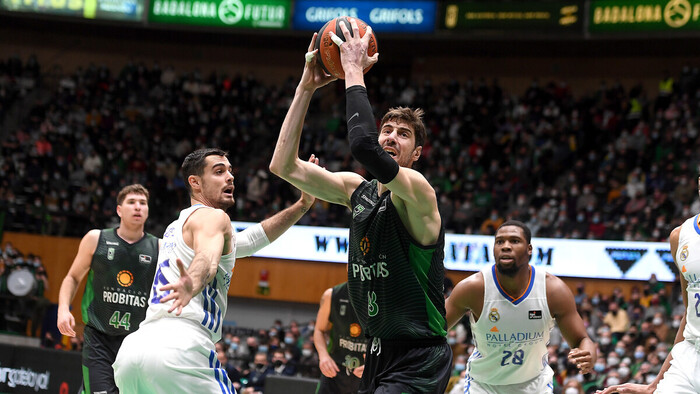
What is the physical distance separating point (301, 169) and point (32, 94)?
22243 millimetres

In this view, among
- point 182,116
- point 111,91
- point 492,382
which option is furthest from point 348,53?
point 111,91

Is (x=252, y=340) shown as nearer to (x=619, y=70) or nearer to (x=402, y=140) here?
(x=402, y=140)

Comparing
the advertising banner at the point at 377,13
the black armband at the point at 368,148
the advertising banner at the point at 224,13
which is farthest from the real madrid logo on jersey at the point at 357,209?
the advertising banner at the point at 224,13

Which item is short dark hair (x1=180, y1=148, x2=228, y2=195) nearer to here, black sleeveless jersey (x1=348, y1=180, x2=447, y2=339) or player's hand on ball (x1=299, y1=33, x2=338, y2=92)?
player's hand on ball (x1=299, y1=33, x2=338, y2=92)

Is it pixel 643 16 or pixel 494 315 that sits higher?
pixel 643 16

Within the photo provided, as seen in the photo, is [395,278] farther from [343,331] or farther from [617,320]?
[617,320]

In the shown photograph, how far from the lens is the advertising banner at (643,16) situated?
1795 cm

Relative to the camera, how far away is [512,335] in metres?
5.54

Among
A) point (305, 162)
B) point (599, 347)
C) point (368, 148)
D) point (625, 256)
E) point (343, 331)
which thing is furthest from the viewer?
point (625, 256)

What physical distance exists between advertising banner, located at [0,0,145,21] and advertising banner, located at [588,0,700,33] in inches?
490

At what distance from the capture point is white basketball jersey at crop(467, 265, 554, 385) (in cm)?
555

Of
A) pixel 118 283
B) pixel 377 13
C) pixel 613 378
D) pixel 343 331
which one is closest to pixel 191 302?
pixel 118 283

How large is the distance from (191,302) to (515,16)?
17209 millimetres

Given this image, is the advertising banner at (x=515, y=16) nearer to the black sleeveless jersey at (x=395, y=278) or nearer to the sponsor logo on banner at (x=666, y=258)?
the sponsor logo on banner at (x=666, y=258)
